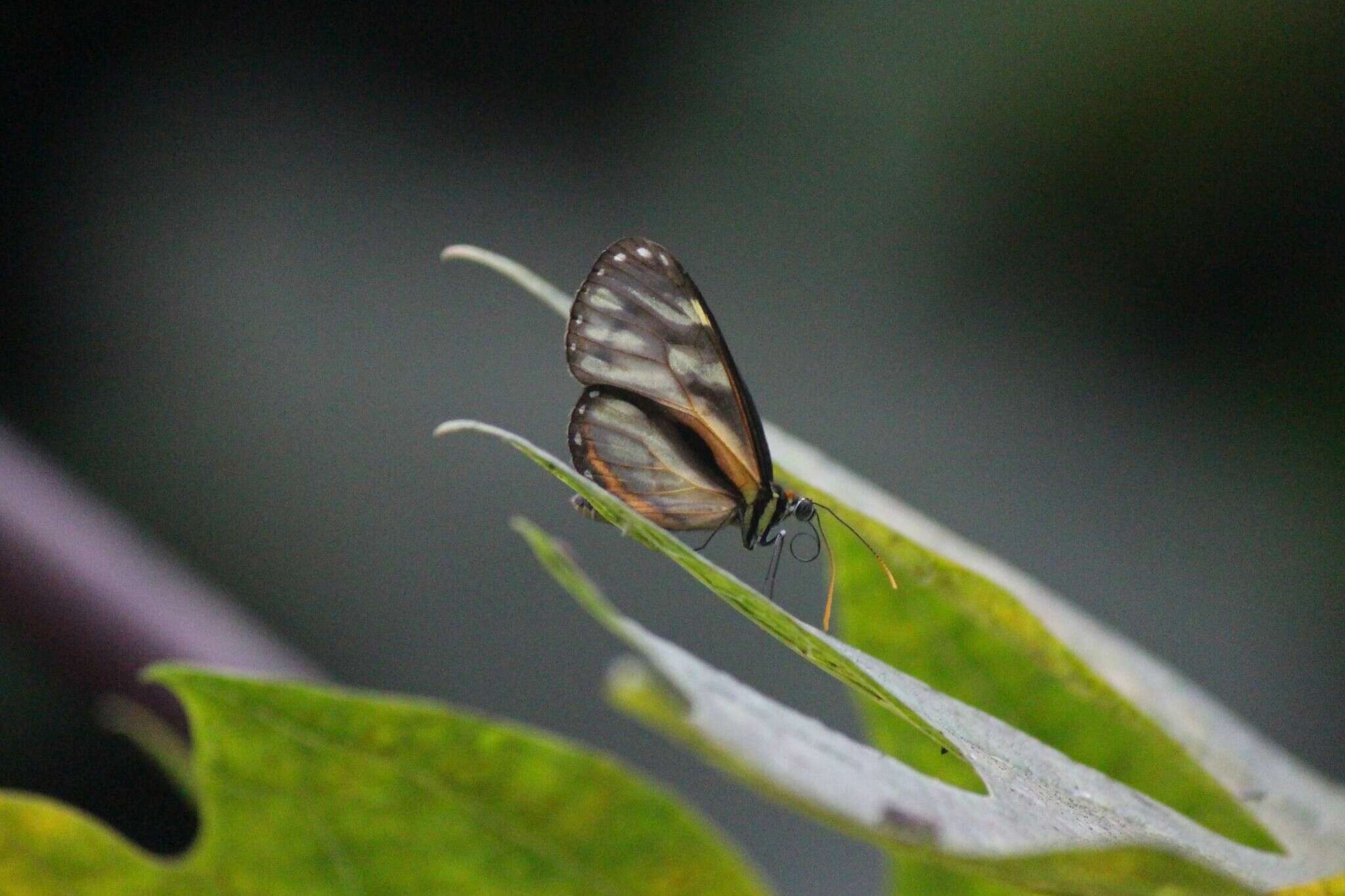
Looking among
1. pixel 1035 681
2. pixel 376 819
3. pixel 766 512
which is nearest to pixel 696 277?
pixel 766 512

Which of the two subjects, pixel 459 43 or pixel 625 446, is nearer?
pixel 625 446

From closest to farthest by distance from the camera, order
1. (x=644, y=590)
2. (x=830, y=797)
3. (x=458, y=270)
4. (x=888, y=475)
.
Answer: (x=830, y=797)
(x=644, y=590)
(x=888, y=475)
(x=458, y=270)

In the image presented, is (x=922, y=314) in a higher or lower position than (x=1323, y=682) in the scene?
higher

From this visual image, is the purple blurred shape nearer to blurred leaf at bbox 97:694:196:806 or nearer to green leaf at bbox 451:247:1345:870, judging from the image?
blurred leaf at bbox 97:694:196:806

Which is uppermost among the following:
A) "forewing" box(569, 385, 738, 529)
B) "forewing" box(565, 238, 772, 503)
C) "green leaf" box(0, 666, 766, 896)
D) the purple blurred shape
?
"forewing" box(565, 238, 772, 503)

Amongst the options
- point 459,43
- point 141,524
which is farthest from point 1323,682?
point 141,524

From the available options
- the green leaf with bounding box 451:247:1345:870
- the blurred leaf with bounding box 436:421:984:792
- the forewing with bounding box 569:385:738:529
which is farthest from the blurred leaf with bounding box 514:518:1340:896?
the forewing with bounding box 569:385:738:529

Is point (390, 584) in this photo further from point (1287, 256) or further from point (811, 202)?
point (1287, 256)
